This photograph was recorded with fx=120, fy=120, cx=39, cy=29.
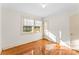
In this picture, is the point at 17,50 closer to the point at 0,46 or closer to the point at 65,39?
the point at 0,46

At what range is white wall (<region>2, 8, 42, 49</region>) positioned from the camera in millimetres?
1741

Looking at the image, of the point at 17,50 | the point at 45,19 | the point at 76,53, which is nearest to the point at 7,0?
the point at 45,19

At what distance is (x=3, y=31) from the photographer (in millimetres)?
1760

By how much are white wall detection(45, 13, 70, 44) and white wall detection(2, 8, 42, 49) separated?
0.36 metres

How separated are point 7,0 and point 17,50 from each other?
757 mm

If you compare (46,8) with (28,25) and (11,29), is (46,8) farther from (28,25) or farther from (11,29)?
(11,29)

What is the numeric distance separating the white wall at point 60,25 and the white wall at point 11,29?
1.17ft

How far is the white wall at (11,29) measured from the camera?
1.74 meters

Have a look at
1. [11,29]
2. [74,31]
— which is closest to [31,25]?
[11,29]

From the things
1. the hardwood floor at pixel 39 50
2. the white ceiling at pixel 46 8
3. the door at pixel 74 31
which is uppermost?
the white ceiling at pixel 46 8

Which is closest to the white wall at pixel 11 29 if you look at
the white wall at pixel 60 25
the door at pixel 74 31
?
the white wall at pixel 60 25

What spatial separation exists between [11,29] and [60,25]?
0.72 meters

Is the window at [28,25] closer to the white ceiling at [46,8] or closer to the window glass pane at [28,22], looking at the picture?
the window glass pane at [28,22]

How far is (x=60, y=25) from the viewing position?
1779mm
